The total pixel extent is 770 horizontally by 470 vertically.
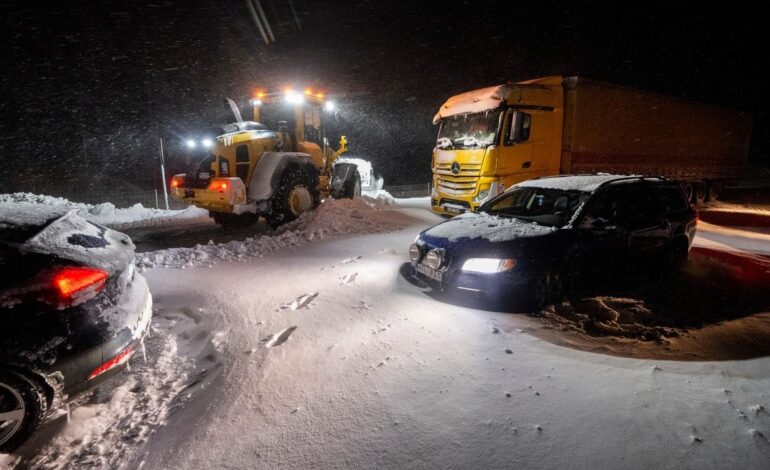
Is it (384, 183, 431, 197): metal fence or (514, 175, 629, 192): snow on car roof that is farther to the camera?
(384, 183, 431, 197): metal fence

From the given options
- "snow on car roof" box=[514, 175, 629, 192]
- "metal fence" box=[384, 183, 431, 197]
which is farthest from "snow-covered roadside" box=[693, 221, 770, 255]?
"metal fence" box=[384, 183, 431, 197]

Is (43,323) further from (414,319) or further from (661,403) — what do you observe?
(661,403)

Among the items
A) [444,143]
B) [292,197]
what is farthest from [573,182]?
[292,197]

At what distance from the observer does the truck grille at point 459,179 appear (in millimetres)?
9828

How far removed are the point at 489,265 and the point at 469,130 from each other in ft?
22.6

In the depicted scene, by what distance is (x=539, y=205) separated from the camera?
18.9 ft

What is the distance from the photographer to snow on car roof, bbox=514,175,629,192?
17.3 feet

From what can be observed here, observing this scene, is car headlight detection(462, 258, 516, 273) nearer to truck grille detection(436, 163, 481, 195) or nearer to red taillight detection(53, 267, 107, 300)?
red taillight detection(53, 267, 107, 300)

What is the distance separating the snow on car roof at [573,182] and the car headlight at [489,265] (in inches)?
72.6

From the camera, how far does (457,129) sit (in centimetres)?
1071

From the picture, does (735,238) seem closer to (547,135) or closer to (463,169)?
(547,135)

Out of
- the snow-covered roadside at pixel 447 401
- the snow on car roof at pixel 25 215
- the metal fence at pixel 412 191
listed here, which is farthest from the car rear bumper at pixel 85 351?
the metal fence at pixel 412 191

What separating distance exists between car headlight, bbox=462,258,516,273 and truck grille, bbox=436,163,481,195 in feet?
18.9

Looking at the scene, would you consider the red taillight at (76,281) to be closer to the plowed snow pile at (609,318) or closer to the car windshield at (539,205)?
the plowed snow pile at (609,318)
